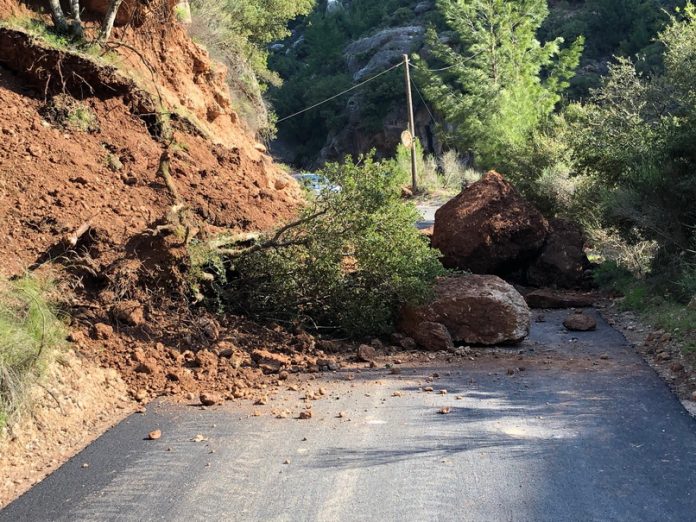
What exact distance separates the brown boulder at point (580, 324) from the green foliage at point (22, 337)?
6.28 m

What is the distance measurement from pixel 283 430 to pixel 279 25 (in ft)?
96.8

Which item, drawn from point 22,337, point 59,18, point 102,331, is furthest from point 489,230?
point 22,337

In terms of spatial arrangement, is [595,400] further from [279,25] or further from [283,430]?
[279,25]

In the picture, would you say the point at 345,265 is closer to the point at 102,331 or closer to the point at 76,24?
the point at 102,331

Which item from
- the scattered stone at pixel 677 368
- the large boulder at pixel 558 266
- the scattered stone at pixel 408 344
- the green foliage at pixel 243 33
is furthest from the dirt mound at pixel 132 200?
the green foliage at pixel 243 33

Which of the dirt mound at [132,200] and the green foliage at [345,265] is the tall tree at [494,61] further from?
the green foliage at [345,265]

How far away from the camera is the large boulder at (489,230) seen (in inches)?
514

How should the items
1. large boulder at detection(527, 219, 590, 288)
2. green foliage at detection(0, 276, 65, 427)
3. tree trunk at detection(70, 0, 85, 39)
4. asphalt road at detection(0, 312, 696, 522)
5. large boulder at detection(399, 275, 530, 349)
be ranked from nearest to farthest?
Answer: asphalt road at detection(0, 312, 696, 522), green foliage at detection(0, 276, 65, 427), large boulder at detection(399, 275, 530, 349), tree trunk at detection(70, 0, 85, 39), large boulder at detection(527, 219, 590, 288)

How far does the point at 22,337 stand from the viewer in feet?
20.0

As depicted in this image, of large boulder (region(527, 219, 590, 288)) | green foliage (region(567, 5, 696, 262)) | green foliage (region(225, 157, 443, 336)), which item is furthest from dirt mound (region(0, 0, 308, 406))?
green foliage (region(567, 5, 696, 262))

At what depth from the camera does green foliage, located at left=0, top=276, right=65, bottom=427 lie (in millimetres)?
5781

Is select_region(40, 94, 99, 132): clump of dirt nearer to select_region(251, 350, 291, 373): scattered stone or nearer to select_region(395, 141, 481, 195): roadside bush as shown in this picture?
select_region(251, 350, 291, 373): scattered stone

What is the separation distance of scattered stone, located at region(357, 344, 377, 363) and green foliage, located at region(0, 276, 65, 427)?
10.1 feet

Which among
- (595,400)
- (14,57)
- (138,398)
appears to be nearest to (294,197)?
(14,57)
